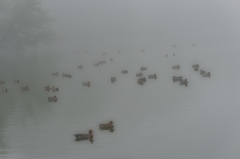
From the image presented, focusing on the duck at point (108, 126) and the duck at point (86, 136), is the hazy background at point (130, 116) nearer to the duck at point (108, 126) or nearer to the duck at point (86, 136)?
Answer: the duck at point (86, 136)

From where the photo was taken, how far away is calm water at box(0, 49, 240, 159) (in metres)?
17.2

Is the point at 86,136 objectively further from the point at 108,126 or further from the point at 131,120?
the point at 131,120

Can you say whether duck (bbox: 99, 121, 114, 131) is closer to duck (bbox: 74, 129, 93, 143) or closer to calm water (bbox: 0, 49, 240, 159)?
calm water (bbox: 0, 49, 240, 159)

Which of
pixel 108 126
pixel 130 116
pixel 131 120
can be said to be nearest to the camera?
pixel 108 126

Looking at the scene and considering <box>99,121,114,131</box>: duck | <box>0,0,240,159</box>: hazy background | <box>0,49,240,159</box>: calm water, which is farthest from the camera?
<box>99,121,114,131</box>: duck

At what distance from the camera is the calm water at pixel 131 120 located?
1716cm

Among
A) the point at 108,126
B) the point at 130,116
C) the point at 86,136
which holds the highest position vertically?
the point at 130,116

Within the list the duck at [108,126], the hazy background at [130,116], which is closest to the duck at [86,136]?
the hazy background at [130,116]

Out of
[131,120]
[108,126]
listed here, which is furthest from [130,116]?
[108,126]

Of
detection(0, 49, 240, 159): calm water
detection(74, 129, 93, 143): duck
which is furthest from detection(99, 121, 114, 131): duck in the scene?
detection(74, 129, 93, 143): duck

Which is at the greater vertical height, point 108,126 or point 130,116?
point 130,116

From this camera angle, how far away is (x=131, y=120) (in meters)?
22.0

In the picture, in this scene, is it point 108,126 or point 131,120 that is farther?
point 131,120

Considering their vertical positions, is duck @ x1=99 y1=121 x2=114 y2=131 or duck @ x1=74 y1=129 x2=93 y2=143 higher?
duck @ x1=99 y1=121 x2=114 y2=131
